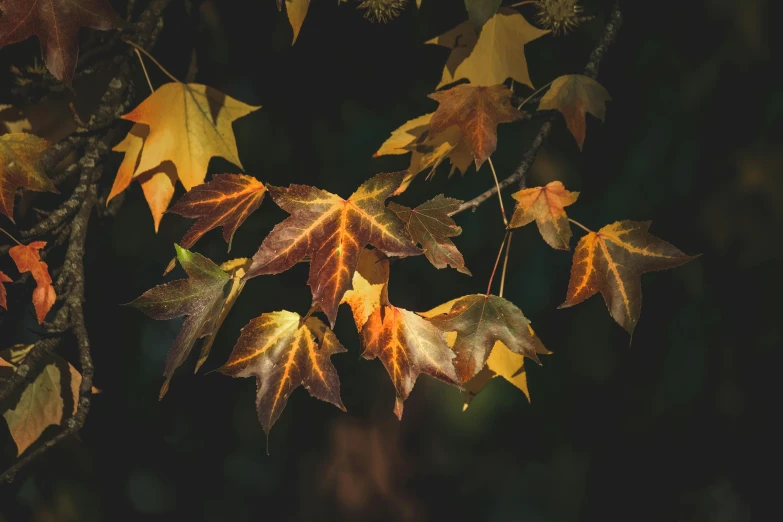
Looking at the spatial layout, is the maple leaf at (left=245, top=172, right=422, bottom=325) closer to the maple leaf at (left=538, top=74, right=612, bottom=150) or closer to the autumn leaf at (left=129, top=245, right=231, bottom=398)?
the autumn leaf at (left=129, top=245, right=231, bottom=398)

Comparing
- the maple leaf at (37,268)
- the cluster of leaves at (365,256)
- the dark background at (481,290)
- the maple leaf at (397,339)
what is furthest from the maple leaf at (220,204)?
the dark background at (481,290)

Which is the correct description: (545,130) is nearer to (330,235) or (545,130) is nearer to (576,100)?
(576,100)

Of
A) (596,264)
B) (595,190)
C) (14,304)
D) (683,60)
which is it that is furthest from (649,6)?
(14,304)

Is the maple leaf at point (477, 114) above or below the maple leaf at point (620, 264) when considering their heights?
above

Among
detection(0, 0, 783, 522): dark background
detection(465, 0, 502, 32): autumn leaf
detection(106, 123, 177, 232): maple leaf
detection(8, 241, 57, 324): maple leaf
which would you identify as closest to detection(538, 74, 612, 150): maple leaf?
detection(465, 0, 502, 32): autumn leaf

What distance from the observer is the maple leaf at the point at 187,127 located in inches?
33.4

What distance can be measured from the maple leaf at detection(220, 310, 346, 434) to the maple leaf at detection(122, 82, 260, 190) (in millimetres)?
249

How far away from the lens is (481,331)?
26.0 inches

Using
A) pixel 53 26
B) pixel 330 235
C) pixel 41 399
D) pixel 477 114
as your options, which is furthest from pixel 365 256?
pixel 41 399

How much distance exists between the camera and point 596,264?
0.68 metres

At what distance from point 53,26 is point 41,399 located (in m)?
0.47

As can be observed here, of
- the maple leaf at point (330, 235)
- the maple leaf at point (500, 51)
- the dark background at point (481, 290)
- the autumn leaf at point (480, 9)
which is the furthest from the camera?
the dark background at point (481, 290)

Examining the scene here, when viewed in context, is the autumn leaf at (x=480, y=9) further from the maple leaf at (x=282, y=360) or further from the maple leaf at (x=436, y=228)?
the maple leaf at (x=282, y=360)

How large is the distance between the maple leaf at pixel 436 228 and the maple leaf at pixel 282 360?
4.8 inches
